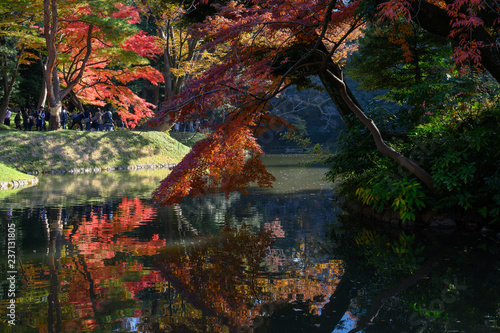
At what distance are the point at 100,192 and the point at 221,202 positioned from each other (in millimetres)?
3974

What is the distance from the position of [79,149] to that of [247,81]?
1573 centimetres

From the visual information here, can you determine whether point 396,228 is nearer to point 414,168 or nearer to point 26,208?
point 414,168

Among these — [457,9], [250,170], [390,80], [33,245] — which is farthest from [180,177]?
[390,80]

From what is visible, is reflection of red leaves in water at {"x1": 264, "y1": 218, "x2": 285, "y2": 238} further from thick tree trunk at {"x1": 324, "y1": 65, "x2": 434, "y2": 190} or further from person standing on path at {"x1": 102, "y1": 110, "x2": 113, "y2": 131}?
person standing on path at {"x1": 102, "y1": 110, "x2": 113, "y2": 131}

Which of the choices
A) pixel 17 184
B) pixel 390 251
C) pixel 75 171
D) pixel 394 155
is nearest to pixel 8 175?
pixel 17 184

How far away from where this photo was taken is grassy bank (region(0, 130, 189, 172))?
19.7 meters

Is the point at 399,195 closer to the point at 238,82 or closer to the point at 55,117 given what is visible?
the point at 238,82

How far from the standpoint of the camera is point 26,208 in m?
10.7

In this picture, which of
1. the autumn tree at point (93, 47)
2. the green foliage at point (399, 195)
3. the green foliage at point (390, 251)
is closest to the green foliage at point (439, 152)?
the green foliage at point (399, 195)

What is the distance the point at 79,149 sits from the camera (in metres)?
21.9

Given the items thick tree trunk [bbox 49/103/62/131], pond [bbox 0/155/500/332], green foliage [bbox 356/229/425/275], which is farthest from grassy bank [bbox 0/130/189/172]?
green foliage [bbox 356/229/425/275]

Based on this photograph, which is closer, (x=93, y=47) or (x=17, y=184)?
(x=17, y=184)

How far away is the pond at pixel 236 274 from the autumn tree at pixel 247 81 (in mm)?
1175

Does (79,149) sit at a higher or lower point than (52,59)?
lower
